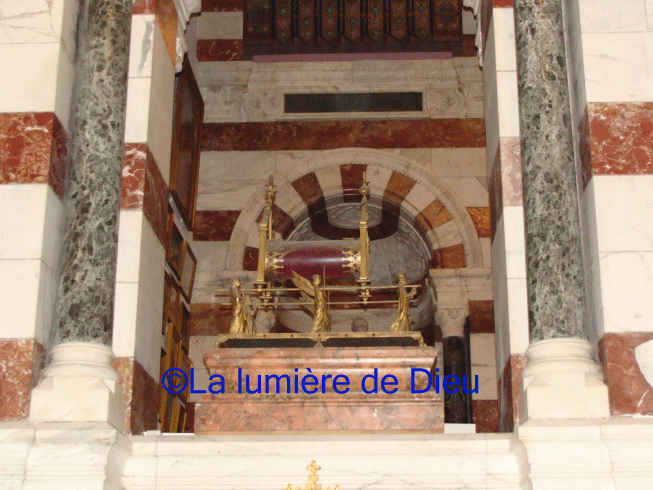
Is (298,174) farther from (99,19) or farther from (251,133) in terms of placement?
(99,19)

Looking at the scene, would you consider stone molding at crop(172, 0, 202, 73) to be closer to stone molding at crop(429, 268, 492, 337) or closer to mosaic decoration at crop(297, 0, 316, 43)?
mosaic decoration at crop(297, 0, 316, 43)

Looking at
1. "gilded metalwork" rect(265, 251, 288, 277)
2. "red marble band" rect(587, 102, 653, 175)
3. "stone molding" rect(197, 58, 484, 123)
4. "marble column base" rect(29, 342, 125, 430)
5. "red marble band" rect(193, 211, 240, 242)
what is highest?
"stone molding" rect(197, 58, 484, 123)

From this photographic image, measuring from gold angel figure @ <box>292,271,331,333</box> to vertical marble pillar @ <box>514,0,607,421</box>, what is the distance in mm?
1305

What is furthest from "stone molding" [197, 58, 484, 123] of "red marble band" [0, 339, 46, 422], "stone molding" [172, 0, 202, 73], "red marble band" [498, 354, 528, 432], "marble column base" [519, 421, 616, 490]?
"marble column base" [519, 421, 616, 490]

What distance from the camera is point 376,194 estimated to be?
923 centimetres

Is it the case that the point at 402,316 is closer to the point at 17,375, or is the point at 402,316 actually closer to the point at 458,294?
the point at 17,375

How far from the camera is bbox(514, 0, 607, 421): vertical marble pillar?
4965mm

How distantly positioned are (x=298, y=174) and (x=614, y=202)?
4329mm

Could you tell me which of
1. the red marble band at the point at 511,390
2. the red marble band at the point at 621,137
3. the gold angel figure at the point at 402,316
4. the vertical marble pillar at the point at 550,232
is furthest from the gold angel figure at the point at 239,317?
the red marble band at the point at 621,137

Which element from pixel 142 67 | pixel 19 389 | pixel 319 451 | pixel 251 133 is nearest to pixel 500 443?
pixel 319 451

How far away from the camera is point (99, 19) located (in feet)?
19.6

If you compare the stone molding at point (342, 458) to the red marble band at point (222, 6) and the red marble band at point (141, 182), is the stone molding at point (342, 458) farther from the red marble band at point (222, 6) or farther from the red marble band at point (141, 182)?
the red marble band at point (222, 6)

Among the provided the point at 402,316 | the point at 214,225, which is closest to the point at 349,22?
the point at 214,225

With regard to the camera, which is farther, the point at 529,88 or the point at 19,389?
the point at 529,88
